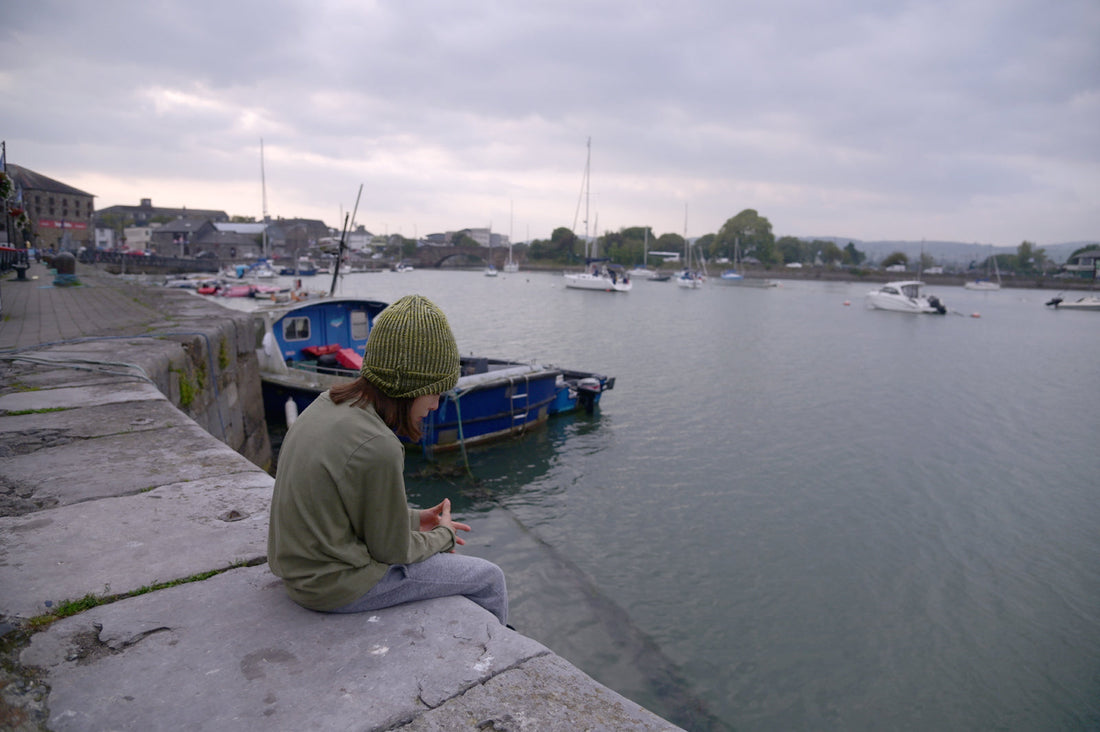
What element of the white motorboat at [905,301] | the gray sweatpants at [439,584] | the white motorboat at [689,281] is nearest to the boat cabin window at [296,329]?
the gray sweatpants at [439,584]

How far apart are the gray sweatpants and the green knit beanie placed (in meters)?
0.73

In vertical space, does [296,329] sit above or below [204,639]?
above

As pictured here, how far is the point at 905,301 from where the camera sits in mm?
56656

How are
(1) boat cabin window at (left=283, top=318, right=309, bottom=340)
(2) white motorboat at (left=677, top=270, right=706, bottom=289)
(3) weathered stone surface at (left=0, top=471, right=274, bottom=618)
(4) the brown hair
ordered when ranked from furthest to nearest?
(2) white motorboat at (left=677, top=270, right=706, bottom=289)
(1) boat cabin window at (left=283, top=318, right=309, bottom=340)
(3) weathered stone surface at (left=0, top=471, right=274, bottom=618)
(4) the brown hair

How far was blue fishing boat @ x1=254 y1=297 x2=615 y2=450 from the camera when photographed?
13.1m

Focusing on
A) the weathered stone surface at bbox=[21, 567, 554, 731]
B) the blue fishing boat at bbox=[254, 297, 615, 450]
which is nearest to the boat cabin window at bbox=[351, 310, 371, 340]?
the blue fishing boat at bbox=[254, 297, 615, 450]

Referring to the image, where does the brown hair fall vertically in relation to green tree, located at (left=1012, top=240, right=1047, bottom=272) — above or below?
below

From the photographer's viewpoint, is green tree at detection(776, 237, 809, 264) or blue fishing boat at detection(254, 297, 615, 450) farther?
green tree at detection(776, 237, 809, 264)

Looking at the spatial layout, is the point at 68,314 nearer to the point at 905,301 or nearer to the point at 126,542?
the point at 126,542

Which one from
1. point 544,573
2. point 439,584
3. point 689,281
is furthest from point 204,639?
point 689,281

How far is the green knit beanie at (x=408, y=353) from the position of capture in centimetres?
244

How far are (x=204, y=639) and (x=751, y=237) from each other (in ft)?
492

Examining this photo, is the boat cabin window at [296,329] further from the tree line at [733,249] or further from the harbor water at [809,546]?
the tree line at [733,249]

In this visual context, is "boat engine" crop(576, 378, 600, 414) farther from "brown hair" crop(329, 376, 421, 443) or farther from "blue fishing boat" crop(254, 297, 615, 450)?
"brown hair" crop(329, 376, 421, 443)
